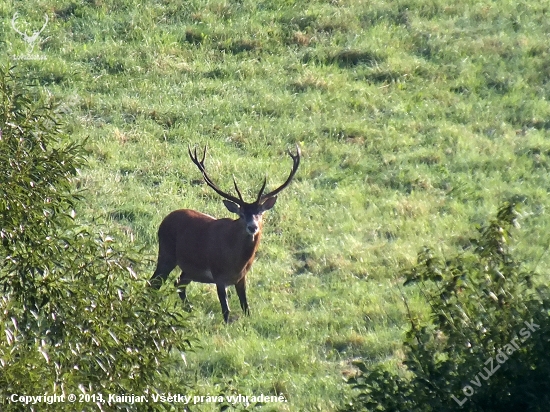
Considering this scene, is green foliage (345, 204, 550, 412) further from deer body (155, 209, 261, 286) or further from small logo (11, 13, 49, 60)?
small logo (11, 13, 49, 60)

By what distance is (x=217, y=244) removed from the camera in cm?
1198

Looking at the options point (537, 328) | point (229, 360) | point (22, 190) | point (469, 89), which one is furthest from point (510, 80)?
point (22, 190)

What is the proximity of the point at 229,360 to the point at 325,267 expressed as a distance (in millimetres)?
2814

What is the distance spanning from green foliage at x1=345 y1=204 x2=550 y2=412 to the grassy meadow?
2373mm

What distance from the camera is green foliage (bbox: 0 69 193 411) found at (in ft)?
18.6

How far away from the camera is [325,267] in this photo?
12.6 meters

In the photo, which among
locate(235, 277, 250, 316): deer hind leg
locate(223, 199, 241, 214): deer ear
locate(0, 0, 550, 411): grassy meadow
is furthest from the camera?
locate(223, 199, 241, 214): deer ear

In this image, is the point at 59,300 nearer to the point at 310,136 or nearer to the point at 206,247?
the point at 206,247

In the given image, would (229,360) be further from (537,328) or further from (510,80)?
(510,80)

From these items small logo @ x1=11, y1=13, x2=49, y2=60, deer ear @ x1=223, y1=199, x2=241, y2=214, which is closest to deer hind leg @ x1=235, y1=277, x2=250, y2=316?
deer ear @ x1=223, y1=199, x2=241, y2=214

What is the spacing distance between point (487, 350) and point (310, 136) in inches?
407

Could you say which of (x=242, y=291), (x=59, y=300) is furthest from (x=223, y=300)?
(x=59, y=300)

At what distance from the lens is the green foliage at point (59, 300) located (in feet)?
18.6

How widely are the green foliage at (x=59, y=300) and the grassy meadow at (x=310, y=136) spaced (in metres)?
3.08
